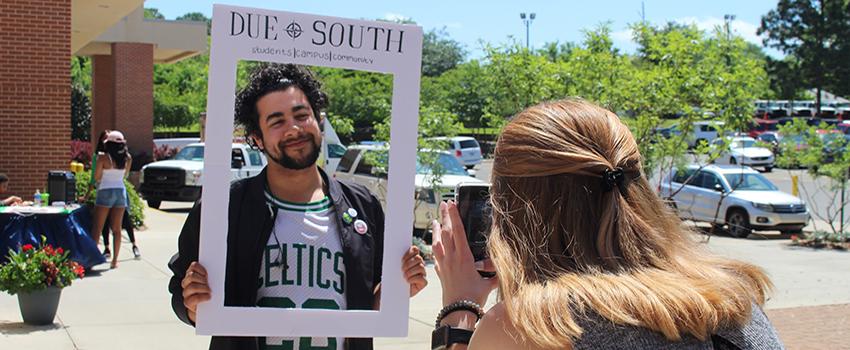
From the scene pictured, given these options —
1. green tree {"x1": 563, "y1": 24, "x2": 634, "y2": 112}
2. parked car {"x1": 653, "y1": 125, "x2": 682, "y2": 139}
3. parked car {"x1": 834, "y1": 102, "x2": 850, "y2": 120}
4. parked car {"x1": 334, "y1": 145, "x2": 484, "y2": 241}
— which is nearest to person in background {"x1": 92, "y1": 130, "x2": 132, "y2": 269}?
parked car {"x1": 334, "y1": 145, "x2": 484, "y2": 241}

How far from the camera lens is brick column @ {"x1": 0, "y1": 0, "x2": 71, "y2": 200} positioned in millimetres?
13062

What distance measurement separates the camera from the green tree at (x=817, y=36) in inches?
2263

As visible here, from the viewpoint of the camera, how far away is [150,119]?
30.1 metres

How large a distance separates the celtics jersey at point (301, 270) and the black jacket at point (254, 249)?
0.09 ft

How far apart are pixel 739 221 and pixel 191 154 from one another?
12901mm

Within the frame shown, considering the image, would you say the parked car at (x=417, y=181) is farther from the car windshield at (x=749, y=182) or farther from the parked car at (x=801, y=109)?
the parked car at (x=801, y=109)

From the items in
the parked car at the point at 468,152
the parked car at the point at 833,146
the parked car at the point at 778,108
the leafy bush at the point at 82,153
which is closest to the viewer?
the parked car at the point at 833,146

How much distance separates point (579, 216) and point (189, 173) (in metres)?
20.2

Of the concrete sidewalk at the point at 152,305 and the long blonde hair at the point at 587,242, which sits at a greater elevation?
the long blonde hair at the point at 587,242

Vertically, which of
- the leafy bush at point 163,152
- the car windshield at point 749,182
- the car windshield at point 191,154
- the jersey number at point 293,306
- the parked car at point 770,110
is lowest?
the leafy bush at point 163,152

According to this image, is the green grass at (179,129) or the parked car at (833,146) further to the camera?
the green grass at (179,129)

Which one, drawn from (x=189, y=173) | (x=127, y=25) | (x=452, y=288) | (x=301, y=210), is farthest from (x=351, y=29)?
(x=127, y=25)

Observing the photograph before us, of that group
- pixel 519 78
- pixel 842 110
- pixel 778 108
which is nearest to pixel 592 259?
pixel 519 78

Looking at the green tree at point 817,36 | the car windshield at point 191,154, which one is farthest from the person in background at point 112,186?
the green tree at point 817,36
